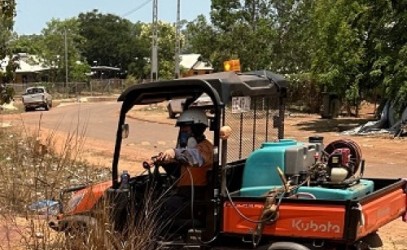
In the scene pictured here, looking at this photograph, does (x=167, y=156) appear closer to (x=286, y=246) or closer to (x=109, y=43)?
(x=286, y=246)

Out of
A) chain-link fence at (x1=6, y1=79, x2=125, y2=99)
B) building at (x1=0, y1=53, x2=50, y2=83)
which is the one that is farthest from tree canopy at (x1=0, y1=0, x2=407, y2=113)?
chain-link fence at (x1=6, y1=79, x2=125, y2=99)

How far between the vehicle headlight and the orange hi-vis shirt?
1.08 metres

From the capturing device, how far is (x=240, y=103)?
5941 mm

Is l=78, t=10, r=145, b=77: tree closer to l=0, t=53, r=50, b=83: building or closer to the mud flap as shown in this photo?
l=0, t=53, r=50, b=83: building

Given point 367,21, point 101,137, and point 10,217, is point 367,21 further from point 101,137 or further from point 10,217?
point 10,217

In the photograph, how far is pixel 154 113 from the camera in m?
36.8

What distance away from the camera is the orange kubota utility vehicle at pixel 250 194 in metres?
5.32

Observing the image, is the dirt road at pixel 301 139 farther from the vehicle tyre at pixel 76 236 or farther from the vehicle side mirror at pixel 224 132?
the vehicle tyre at pixel 76 236

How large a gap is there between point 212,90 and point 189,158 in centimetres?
69

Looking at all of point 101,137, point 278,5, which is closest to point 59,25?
point 278,5

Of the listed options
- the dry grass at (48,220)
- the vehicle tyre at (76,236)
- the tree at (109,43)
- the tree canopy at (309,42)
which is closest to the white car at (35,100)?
the tree canopy at (309,42)

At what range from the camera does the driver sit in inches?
232

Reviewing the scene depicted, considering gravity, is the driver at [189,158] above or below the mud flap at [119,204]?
above

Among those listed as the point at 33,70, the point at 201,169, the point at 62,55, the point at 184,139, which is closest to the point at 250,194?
the point at 201,169
